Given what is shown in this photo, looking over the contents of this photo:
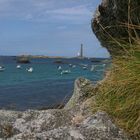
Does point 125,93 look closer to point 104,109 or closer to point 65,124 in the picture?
point 104,109

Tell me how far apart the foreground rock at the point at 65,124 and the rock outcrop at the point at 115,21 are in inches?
34.3

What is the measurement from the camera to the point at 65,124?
8.03 m

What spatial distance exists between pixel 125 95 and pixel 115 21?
2.56m

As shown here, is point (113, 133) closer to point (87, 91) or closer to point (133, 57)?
point (133, 57)

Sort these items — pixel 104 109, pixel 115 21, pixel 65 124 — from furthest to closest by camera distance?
pixel 115 21 → pixel 65 124 → pixel 104 109

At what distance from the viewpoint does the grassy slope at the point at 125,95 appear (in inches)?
282

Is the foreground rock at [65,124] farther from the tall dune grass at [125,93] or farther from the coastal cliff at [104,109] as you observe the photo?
the tall dune grass at [125,93]

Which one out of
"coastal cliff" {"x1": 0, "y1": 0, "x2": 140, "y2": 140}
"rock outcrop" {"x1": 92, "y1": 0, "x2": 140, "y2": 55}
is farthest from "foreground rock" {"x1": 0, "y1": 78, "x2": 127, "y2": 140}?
"rock outcrop" {"x1": 92, "y1": 0, "x2": 140, "y2": 55}

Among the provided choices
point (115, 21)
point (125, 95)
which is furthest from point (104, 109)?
point (115, 21)

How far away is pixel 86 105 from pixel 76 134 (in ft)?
5.21

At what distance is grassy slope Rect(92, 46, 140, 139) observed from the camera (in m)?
7.15

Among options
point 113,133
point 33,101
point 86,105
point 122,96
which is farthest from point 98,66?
point 33,101

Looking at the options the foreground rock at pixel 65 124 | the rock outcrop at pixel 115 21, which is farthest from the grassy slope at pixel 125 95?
the rock outcrop at pixel 115 21

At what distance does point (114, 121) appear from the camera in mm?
7242
